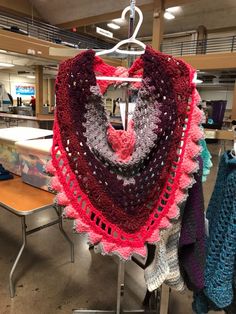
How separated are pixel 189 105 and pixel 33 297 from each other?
5.46ft

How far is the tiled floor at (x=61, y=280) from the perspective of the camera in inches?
64.5

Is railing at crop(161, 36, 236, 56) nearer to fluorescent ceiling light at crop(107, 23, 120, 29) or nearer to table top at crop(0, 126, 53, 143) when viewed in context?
fluorescent ceiling light at crop(107, 23, 120, 29)

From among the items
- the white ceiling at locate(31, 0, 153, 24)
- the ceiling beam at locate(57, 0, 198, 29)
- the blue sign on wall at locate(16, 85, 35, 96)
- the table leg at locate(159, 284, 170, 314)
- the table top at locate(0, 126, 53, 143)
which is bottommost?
the table leg at locate(159, 284, 170, 314)

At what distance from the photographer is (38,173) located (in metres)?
1.70

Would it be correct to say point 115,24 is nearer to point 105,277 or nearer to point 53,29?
point 53,29

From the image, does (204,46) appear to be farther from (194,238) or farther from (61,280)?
(194,238)

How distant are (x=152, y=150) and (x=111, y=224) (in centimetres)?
28

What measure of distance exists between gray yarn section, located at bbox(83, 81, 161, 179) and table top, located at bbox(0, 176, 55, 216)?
80cm

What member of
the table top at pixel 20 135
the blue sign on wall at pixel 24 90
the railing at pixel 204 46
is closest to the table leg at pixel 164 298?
the table top at pixel 20 135

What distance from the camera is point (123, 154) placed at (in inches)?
32.0

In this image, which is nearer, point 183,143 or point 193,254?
point 183,143

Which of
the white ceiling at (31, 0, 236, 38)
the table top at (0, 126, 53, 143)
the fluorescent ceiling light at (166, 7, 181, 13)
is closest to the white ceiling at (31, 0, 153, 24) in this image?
the white ceiling at (31, 0, 236, 38)

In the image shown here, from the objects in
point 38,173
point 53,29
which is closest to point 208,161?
point 38,173

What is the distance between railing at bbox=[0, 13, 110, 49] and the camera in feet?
25.4
